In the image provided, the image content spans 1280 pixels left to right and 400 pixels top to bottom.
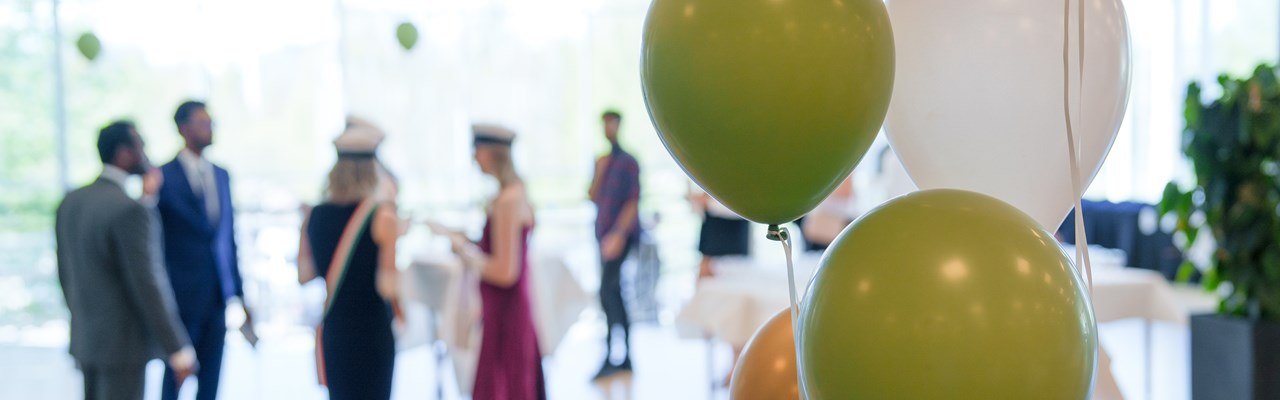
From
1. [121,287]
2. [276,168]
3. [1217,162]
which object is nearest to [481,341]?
[121,287]

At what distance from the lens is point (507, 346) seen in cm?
310

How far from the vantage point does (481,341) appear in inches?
123

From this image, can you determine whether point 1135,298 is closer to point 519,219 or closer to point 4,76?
point 519,219

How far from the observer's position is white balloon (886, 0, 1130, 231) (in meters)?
1.25

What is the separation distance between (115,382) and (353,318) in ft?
2.76

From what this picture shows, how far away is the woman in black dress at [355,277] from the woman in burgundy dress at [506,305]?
291mm

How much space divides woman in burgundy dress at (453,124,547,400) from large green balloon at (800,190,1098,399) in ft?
7.15

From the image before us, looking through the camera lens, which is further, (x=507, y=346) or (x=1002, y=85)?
(x=507, y=346)

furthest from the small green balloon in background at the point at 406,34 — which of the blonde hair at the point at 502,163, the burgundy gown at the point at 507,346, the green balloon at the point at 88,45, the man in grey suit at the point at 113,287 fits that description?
the burgundy gown at the point at 507,346

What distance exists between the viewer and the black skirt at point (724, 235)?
493cm

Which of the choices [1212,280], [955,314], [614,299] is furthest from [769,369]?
[614,299]

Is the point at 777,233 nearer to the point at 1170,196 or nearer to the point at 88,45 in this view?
the point at 1170,196

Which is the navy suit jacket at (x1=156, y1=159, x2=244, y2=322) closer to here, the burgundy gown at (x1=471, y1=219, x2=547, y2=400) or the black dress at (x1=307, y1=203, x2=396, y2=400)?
the black dress at (x1=307, y1=203, x2=396, y2=400)

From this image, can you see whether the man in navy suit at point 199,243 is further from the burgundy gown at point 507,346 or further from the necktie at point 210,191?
the burgundy gown at point 507,346
